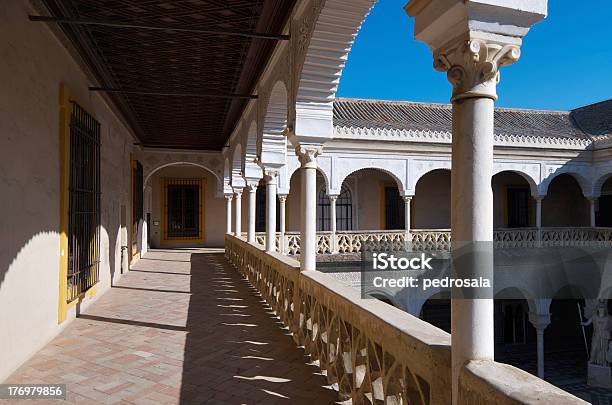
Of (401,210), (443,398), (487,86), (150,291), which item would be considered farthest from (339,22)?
(401,210)

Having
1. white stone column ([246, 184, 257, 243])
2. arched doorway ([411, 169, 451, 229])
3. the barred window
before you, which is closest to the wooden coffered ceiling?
white stone column ([246, 184, 257, 243])

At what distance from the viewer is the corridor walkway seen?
3.43m

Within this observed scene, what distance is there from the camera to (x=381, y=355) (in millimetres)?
2848

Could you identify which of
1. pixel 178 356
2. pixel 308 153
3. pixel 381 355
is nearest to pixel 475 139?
pixel 381 355

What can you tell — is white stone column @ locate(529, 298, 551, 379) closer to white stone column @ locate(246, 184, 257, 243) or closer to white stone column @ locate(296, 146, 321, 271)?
white stone column @ locate(246, 184, 257, 243)

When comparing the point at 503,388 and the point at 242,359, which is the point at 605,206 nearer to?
the point at 242,359

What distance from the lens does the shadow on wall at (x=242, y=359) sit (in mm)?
3406

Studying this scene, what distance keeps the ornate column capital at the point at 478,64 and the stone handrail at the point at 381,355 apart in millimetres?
1200

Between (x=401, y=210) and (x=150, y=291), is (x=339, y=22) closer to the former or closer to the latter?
(x=150, y=291)

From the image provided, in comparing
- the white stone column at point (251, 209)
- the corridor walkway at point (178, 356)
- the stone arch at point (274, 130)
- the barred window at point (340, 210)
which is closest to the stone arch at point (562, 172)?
the barred window at point (340, 210)

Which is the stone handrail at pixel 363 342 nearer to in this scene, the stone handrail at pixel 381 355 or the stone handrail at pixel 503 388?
the stone handrail at pixel 381 355

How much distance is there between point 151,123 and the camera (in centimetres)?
1028

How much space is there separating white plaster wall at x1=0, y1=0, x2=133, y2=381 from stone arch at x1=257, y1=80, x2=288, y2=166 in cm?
271

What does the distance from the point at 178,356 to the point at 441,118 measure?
1630 centimetres
